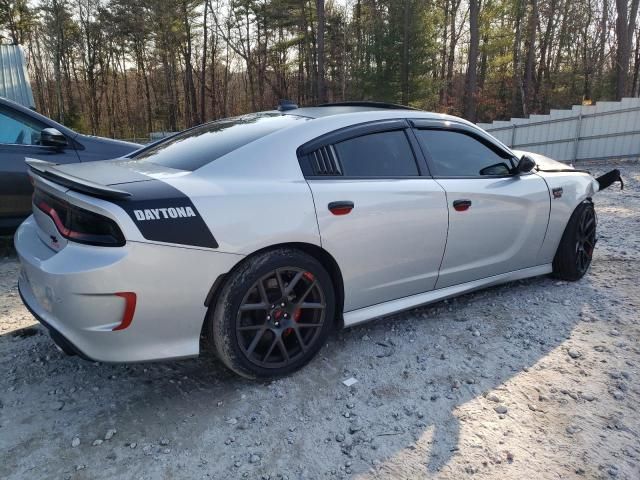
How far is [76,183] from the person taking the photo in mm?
2176

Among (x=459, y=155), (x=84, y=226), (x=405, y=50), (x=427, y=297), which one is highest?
(x=405, y=50)

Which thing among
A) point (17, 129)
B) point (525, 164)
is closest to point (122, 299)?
point (525, 164)

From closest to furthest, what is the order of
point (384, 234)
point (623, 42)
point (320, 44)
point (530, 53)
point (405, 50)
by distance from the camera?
point (384, 234) → point (623, 42) → point (320, 44) → point (405, 50) → point (530, 53)

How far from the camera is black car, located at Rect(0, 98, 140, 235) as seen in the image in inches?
183

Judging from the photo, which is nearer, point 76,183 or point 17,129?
point 76,183

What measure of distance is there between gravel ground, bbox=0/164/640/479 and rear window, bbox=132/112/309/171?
1197mm

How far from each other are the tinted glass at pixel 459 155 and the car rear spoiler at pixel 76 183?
197cm

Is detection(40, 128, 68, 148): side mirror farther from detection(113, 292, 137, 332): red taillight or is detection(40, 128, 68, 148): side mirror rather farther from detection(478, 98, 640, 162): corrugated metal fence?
detection(478, 98, 640, 162): corrugated metal fence

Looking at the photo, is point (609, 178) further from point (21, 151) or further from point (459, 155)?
point (21, 151)

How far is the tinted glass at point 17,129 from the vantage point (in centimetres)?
469

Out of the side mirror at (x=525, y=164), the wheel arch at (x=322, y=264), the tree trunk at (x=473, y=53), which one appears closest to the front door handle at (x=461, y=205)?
the side mirror at (x=525, y=164)

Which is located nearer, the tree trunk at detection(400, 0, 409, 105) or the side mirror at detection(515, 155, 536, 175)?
the side mirror at detection(515, 155, 536, 175)

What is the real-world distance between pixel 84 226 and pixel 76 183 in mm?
220

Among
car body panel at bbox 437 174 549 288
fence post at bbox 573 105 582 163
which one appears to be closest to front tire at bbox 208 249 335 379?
car body panel at bbox 437 174 549 288
